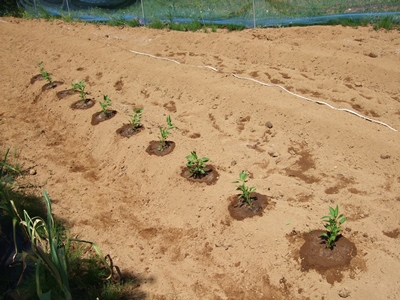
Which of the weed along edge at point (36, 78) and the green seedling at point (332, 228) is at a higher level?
the weed along edge at point (36, 78)

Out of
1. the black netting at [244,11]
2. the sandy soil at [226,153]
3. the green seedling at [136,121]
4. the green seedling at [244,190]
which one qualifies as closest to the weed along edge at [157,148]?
the sandy soil at [226,153]

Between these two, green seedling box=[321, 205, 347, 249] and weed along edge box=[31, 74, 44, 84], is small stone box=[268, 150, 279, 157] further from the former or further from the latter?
Answer: weed along edge box=[31, 74, 44, 84]

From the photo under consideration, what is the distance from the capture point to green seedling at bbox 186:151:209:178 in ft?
13.0

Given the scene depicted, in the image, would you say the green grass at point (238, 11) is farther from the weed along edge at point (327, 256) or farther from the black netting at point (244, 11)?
the weed along edge at point (327, 256)

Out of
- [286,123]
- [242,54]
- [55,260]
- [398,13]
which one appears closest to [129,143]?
[286,123]

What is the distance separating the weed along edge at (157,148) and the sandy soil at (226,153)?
73mm

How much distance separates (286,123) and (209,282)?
7.94ft

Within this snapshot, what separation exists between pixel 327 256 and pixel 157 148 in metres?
2.27

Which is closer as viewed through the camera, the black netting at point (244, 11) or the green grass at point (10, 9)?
the black netting at point (244, 11)

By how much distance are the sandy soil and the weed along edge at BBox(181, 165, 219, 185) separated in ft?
0.20

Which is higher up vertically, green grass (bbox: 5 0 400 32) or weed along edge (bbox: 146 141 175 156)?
green grass (bbox: 5 0 400 32)

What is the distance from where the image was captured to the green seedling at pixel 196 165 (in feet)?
13.0

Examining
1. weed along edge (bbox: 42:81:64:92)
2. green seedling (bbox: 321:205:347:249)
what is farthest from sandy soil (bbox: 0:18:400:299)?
green seedling (bbox: 321:205:347:249)

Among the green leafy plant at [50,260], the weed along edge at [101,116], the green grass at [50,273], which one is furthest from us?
the weed along edge at [101,116]
